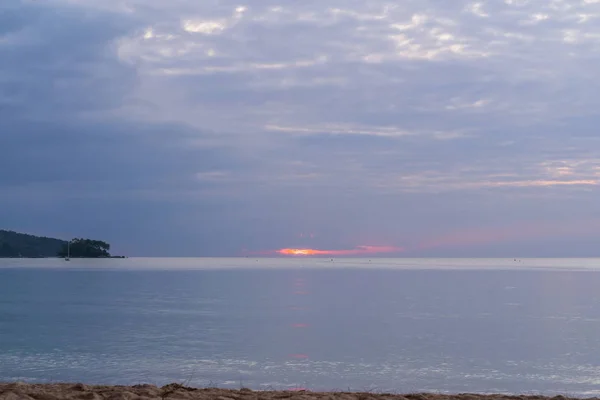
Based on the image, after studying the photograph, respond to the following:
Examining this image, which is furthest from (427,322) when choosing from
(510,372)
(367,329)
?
(510,372)

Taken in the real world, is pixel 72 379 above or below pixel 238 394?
below

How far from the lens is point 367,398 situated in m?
13.2

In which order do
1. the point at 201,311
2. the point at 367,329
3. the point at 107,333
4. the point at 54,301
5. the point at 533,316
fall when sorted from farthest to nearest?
the point at 54,301 → the point at 201,311 → the point at 533,316 → the point at 367,329 → the point at 107,333

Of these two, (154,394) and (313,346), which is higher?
(154,394)

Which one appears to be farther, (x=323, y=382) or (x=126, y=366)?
(x=126, y=366)

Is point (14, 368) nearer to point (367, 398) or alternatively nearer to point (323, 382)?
point (323, 382)

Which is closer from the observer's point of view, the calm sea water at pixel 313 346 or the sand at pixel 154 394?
the sand at pixel 154 394

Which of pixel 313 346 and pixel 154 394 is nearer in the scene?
pixel 154 394

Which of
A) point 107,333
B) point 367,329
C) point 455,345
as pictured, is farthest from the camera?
point 367,329

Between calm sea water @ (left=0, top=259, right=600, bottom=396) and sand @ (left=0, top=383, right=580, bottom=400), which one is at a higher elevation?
sand @ (left=0, top=383, right=580, bottom=400)

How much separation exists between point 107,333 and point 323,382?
1741 centimetres

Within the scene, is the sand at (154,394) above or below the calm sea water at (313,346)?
above

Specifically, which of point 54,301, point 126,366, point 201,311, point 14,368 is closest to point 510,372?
point 126,366

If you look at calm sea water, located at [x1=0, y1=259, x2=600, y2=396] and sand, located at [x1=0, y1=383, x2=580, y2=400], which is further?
calm sea water, located at [x1=0, y1=259, x2=600, y2=396]
